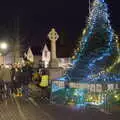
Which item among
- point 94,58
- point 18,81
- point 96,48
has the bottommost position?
point 18,81

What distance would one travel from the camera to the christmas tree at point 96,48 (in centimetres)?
1931

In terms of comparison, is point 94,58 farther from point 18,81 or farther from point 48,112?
point 48,112

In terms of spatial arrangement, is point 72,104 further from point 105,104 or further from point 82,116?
point 82,116

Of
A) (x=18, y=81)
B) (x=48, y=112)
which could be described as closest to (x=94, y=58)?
(x=18, y=81)

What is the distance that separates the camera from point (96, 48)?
19938 millimetres

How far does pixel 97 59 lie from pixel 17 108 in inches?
221

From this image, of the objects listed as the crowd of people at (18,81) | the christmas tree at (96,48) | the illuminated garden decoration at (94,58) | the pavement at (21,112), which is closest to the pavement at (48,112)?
the pavement at (21,112)

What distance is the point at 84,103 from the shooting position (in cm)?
1583

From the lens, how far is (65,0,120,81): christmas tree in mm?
19312

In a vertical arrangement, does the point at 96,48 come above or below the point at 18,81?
above

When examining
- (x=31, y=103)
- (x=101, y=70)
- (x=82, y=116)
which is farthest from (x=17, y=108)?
(x=101, y=70)

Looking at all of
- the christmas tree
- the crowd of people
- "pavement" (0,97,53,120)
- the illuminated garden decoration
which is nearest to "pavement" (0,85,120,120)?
"pavement" (0,97,53,120)

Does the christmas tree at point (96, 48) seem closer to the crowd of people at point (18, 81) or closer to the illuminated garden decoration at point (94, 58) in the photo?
the illuminated garden decoration at point (94, 58)

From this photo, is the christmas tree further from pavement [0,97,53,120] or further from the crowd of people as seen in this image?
pavement [0,97,53,120]
